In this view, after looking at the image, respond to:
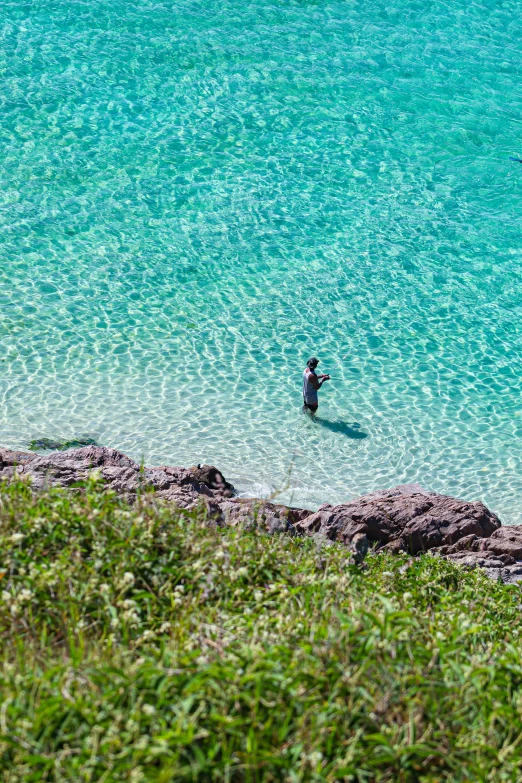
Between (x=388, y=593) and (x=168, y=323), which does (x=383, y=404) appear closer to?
(x=168, y=323)

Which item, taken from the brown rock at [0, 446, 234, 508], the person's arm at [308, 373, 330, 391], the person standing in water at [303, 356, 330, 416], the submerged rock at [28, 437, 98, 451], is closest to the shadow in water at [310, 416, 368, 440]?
the person standing in water at [303, 356, 330, 416]

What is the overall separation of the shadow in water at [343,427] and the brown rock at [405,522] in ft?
10.00

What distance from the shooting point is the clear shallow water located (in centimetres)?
1135

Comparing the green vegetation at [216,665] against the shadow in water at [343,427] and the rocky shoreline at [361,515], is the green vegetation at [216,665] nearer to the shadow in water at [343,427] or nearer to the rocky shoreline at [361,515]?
the rocky shoreline at [361,515]

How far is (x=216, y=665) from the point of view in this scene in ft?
13.2

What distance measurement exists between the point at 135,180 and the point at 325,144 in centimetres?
392

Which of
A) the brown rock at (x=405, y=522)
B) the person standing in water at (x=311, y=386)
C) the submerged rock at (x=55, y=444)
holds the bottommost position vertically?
the submerged rock at (x=55, y=444)

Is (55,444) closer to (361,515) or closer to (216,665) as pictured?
(361,515)

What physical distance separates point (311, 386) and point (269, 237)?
4.98 m

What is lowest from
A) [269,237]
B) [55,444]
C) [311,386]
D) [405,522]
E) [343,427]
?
[55,444]

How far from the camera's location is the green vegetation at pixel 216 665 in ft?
11.8

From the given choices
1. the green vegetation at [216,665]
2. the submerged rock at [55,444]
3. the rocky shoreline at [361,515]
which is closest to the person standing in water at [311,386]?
the submerged rock at [55,444]

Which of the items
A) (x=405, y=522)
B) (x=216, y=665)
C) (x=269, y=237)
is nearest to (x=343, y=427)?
(x=405, y=522)

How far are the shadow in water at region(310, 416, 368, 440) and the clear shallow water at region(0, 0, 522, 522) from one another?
0.05 metres
